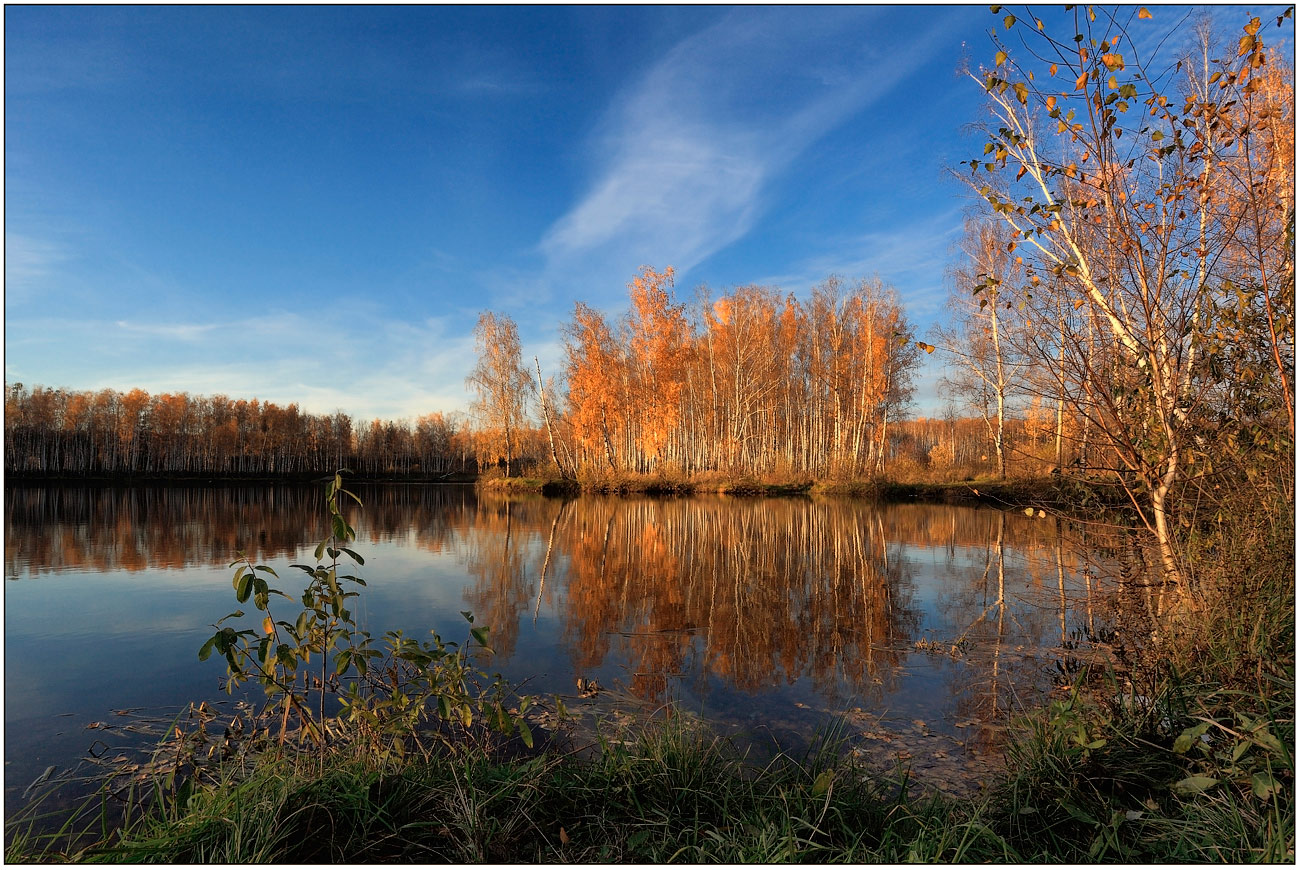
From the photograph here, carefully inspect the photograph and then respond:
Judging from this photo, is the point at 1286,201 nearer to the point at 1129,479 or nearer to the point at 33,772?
the point at 1129,479

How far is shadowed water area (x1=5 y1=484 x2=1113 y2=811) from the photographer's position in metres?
5.18

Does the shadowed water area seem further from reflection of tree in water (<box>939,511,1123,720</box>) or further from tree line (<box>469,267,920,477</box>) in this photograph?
tree line (<box>469,267,920,477</box>)

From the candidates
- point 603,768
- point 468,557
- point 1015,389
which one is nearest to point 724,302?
point 468,557

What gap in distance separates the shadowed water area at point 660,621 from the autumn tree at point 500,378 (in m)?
21.4

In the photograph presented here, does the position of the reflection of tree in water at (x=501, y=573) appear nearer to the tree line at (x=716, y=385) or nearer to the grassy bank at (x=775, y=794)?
the grassy bank at (x=775, y=794)

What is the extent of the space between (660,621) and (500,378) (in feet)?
104

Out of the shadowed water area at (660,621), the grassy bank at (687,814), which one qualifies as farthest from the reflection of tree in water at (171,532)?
the grassy bank at (687,814)

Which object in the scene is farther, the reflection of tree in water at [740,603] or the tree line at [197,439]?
the tree line at [197,439]

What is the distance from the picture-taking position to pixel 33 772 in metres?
4.37

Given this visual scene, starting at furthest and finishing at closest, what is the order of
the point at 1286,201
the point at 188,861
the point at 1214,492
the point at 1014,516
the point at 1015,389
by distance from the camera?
1. the point at 1014,516
2. the point at 1015,389
3. the point at 1214,492
4. the point at 1286,201
5. the point at 188,861

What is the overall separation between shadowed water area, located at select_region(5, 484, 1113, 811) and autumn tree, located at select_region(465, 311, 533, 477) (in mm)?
21414

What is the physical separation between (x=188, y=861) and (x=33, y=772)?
2622mm

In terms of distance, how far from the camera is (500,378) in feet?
124

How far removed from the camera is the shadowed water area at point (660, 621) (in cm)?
518
